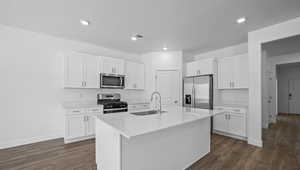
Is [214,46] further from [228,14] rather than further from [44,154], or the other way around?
[44,154]

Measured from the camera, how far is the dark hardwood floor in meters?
2.23

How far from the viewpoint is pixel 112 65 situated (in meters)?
4.16

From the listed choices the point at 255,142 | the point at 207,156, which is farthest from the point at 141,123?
the point at 255,142

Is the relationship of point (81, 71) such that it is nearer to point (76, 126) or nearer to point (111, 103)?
A: point (111, 103)

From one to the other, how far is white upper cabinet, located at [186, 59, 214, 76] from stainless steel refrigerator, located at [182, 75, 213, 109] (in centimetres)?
19

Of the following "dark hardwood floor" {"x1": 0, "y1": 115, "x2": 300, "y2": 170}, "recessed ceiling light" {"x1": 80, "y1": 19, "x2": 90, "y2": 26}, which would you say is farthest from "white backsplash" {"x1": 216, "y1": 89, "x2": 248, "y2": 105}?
"recessed ceiling light" {"x1": 80, "y1": 19, "x2": 90, "y2": 26}

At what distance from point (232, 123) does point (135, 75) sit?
3366mm

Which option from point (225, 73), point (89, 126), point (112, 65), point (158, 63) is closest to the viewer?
point (89, 126)

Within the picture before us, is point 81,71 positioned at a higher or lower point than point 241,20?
lower

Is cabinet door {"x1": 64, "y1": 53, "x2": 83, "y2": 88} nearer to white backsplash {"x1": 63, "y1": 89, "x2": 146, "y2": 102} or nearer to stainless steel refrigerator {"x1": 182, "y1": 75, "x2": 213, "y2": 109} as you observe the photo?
white backsplash {"x1": 63, "y1": 89, "x2": 146, "y2": 102}

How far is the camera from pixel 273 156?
2584mm

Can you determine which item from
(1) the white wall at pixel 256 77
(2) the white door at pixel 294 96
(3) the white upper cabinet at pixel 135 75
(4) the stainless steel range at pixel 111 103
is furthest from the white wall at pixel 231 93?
(2) the white door at pixel 294 96

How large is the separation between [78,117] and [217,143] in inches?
139

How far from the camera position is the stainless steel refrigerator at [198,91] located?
3.98m
